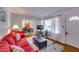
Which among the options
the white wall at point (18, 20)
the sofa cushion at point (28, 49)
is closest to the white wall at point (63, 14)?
the white wall at point (18, 20)

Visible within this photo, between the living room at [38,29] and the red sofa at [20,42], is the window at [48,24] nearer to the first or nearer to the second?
the living room at [38,29]

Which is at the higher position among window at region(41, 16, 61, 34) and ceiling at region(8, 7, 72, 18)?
ceiling at region(8, 7, 72, 18)

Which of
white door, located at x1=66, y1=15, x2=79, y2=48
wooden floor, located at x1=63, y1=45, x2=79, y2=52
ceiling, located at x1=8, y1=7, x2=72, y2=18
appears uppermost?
ceiling, located at x1=8, y1=7, x2=72, y2=18

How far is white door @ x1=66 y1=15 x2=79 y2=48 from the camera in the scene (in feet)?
6.63

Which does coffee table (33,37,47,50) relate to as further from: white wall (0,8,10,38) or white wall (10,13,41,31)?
white wall (0,8,10,38)

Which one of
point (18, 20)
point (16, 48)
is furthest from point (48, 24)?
point (16, 48)

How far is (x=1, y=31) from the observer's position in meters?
2.03

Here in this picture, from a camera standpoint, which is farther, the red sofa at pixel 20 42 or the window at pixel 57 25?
the window at pixel 57 25

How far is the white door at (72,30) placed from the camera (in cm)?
202

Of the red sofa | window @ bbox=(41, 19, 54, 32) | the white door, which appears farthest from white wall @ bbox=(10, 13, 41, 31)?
the white door

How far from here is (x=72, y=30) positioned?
6.72 feet

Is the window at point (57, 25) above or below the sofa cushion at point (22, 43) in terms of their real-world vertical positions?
above

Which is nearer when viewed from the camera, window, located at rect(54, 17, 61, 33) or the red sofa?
the red sofa
